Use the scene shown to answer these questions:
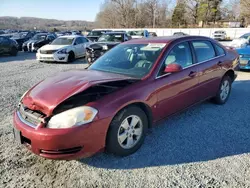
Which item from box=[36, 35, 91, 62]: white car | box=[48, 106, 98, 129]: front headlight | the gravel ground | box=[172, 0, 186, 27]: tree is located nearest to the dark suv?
box=[36, 35, 91, 62]: white car

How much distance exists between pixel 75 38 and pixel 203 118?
1071 cm

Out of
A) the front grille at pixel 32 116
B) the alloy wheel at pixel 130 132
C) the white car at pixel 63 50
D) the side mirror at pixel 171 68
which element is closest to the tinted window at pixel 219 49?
the side mirror at pixel 171 68

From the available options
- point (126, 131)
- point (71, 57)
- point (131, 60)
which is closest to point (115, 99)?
point (126, 131)

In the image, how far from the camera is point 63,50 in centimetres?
1214

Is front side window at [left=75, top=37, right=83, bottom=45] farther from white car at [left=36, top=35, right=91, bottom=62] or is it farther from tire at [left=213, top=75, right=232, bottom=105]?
tire at [left=213, top=75, right=232, bottom=105]

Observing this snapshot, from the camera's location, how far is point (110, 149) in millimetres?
2809

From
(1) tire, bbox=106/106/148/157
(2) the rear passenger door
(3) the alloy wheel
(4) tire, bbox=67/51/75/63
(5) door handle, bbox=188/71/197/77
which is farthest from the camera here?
(4) tire, bbox=67/51/75/63

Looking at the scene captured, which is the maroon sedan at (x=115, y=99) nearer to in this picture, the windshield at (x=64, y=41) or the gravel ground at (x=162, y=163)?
the gravel ground at (x=162, y=163)

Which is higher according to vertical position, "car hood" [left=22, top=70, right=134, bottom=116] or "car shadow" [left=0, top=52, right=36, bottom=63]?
"car hood" [left=22, top=70, right=134, bottom=116]

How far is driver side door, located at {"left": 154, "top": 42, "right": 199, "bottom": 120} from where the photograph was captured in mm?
3311

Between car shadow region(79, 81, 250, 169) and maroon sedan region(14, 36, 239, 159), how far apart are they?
0.20 meters

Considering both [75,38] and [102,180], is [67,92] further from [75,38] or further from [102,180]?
[75,38]

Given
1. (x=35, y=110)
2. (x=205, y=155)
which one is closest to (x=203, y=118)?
(x=205, y=155)

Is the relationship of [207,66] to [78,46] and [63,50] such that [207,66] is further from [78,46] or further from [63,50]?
[78,46]
